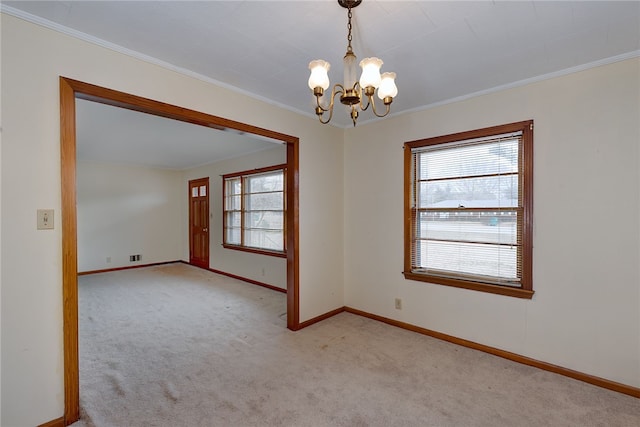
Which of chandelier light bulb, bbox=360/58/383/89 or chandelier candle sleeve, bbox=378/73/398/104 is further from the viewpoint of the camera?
chandelier candle sleeve, bbox=378/73/398/104

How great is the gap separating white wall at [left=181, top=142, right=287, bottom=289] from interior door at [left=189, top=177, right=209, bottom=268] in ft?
0.55

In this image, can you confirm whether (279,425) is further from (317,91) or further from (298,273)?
(317,91)

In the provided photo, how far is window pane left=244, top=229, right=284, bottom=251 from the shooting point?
→ 5113 millimetres

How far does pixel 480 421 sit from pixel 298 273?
208cm

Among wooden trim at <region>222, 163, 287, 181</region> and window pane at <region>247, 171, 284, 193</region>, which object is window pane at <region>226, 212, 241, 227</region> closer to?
window pane at <region>247, 171, 284, 193</region>

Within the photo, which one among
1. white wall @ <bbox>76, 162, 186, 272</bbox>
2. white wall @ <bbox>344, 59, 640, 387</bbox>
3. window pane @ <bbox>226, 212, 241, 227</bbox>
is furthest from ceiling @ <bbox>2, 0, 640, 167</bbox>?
white wall @ <bbox>76, 162, 186, 272</bbox>

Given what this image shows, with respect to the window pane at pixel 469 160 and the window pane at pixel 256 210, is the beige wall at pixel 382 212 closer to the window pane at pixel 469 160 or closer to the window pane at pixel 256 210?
the window pane at pixel 469 160

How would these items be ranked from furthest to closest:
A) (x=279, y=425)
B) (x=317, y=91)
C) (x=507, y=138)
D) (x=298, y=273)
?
(x=298, y=273)
(x=507, y=138)
(x=279, y=425)
(x=317, y=91)

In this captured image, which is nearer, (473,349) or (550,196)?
(550,196)

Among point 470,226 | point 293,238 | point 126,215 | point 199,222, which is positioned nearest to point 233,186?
point 199,222

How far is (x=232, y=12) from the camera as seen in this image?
1.71 m

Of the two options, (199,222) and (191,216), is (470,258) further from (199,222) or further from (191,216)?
(191,216)

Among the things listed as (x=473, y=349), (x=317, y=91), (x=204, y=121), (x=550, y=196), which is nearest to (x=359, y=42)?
(x=317, y=91)

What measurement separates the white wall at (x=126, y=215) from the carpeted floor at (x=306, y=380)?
3583mm
